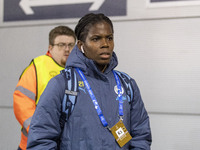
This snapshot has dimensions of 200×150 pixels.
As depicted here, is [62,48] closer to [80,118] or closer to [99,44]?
[99,44]

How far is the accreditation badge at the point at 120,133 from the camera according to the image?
1.48 meters

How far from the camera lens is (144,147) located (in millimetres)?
1604

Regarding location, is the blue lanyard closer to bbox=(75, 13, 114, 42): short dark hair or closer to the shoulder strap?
the shoulder strap

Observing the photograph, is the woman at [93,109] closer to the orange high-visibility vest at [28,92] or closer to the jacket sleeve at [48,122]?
the jacket sleeve at [48,122]

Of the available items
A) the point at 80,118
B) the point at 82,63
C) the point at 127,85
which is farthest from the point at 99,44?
the point at 80,118

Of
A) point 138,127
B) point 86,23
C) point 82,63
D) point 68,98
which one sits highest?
point 86,23

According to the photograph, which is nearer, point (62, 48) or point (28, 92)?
point (28, 92)

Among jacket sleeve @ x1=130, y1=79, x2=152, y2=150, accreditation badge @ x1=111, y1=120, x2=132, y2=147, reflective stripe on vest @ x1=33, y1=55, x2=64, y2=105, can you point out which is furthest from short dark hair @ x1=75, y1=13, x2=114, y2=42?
reflective stripe on vest @ x1=33, y1=55, x2=64, y2=105

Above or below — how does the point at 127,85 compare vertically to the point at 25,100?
above

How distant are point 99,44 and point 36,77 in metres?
0.96

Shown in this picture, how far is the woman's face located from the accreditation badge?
0.36 m

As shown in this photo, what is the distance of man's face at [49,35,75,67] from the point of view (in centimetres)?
254

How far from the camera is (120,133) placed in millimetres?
1494

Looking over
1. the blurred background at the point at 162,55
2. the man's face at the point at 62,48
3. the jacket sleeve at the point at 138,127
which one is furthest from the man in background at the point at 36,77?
the blurred background at the point at 162,55
